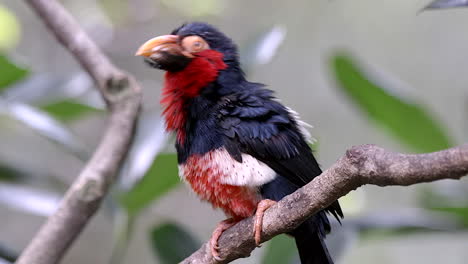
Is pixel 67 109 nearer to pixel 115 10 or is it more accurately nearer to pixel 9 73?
pixel 9 73

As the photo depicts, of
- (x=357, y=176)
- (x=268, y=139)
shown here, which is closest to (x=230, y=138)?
(x=268, y=139)

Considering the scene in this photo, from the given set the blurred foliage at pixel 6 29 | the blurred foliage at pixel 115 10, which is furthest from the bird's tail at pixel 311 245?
the blurred foliage at pixel 115 10

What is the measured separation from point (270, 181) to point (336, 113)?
375 centimetres

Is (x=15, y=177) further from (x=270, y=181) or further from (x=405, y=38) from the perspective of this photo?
(x=405, y=38)

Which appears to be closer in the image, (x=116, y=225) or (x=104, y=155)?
(x=104, y=155)

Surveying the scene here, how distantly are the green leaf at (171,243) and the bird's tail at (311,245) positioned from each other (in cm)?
41

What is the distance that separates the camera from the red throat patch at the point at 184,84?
191 cm

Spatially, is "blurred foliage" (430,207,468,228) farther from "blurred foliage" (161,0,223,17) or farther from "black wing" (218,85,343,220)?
"blurred foliage" (161,0,223,17)

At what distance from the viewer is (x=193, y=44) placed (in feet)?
6.54

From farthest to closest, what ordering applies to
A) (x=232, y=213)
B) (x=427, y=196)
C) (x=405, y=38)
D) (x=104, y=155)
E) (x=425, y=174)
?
(x=405, y=38) → (x=427, y=196) → (x=104, y=155) → (x=232, y=213) → (x=425, y=174)

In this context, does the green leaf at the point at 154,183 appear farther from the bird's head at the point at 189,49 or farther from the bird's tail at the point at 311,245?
the bird's tail at the point at 311,245

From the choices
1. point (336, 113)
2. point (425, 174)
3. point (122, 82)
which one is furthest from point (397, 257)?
point (425, 174)

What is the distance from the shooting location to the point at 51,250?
6.25 feet

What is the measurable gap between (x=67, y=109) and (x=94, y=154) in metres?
0.42
